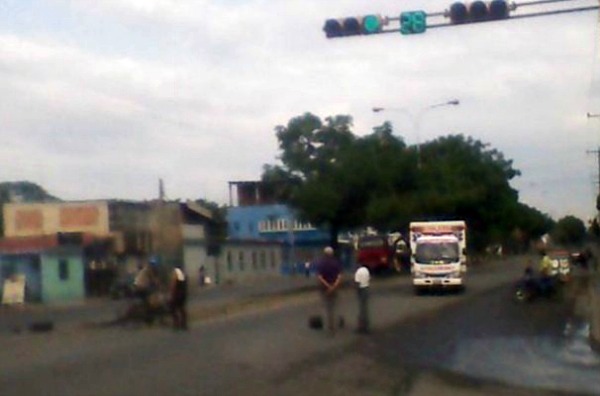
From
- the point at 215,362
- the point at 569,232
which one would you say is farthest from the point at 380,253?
the point at 569,232

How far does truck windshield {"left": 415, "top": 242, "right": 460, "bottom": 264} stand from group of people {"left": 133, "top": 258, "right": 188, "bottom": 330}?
16553 mm

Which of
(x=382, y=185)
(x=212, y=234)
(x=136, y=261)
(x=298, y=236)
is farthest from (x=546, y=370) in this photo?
(x=298, y=236)

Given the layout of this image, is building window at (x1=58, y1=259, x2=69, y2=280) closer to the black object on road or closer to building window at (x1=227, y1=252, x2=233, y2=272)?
building window at (x1=227, y1=252, x2=233, y2=272)

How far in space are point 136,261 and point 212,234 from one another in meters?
27.7

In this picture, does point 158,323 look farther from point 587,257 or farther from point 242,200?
point 242,200

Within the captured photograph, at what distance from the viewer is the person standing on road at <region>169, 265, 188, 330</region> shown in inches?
1180

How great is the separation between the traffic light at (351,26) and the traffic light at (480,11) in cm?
131

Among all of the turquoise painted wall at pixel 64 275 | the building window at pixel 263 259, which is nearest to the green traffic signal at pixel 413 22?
the turquoise painted wall at pixel 64 275

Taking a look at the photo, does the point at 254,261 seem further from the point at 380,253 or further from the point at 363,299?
the point at 363,299

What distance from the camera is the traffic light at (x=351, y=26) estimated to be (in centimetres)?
2023

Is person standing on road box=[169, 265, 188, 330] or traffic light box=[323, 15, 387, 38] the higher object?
traffic light box=[323, 15, 387, 38]

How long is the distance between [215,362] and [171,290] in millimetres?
9042

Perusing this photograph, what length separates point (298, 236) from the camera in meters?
117

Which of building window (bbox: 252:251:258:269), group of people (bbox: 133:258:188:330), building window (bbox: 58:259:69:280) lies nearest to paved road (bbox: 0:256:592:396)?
group of people (bbox: 133:258:188:330)
